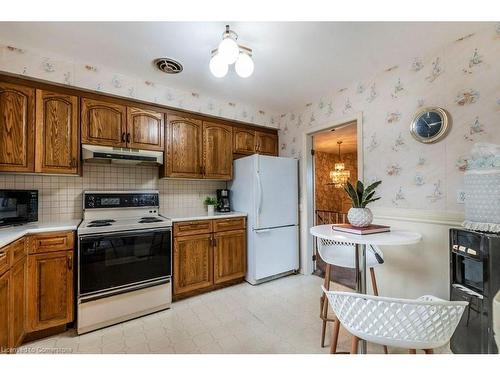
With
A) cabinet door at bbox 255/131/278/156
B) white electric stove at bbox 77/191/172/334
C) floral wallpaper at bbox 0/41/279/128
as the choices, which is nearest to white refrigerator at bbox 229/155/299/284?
cabinet door at bbox 255/131/278/156

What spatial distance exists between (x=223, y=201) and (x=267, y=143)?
1.10m

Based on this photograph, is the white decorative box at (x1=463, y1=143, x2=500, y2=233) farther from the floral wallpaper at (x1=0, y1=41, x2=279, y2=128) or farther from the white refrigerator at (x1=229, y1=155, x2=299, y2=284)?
the floral wallpaper at (x1=0, y1=41, x2=279, y2=128)

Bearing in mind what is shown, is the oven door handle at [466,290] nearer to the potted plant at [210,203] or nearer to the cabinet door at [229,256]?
the cabinet door at [229,256]

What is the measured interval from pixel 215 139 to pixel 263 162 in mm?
696

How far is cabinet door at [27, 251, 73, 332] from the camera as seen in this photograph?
68.4 inches

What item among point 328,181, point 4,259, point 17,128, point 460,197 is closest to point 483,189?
point 460,197

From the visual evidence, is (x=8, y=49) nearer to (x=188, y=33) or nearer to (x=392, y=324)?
(x=188, y=33)

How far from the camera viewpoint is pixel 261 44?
5.97 feet

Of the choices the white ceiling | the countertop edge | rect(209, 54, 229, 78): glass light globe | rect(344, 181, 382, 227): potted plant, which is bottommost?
the countertop edge

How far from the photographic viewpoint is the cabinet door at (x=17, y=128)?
71.5 inches

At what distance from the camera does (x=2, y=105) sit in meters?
1.81

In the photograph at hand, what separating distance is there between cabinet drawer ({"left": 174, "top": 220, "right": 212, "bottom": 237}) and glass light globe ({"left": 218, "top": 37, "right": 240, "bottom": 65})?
1634 mm

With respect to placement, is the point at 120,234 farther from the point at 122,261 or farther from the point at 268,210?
the point at 268,210
